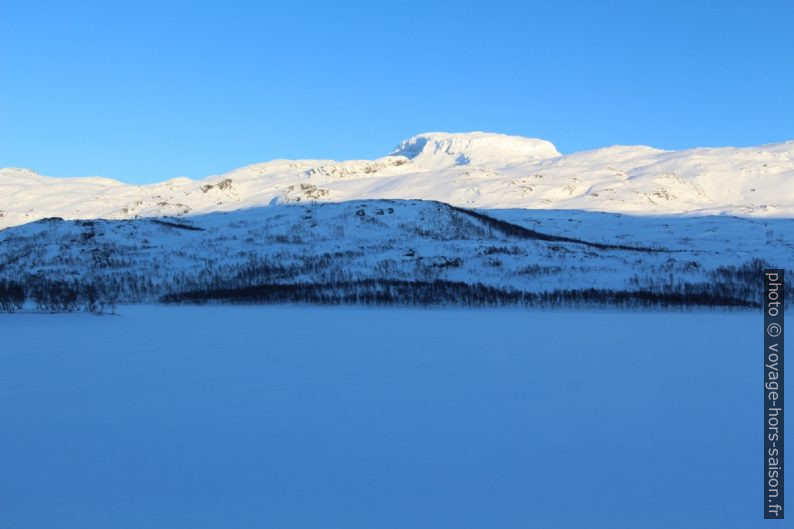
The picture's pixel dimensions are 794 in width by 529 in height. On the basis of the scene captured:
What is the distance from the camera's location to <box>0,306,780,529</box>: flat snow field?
174 inches

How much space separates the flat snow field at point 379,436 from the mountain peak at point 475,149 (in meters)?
127

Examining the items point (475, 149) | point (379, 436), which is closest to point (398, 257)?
point (379, 436)

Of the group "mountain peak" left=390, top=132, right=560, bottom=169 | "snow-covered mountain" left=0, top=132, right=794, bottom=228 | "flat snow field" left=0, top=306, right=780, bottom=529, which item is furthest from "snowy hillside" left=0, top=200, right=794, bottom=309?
"mountain peak" left=390, top=132, right=560, bottom=169

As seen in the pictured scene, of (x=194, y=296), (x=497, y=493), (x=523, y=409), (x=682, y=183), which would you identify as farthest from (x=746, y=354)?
(x=682, y=183)

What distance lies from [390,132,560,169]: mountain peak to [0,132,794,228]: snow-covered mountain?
138ft

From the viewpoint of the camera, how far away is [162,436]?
5.83 m

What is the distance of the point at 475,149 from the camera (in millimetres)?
149750

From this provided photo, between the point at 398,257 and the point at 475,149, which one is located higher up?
the point at 475,149

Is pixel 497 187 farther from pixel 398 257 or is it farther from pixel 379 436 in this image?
pixel 379 436

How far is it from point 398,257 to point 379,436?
26.3 metres

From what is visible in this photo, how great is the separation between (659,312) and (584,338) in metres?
7.78

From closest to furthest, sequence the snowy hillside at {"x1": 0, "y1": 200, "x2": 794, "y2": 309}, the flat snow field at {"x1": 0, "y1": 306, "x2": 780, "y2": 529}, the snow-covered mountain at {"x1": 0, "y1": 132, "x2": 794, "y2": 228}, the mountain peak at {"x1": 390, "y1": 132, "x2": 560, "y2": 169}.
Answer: the flat snow field at {"x1": 0, "y1": 306, "x2": 780, "y2": 529} → the snowy hillside at {"x1": 0, "y1": 200, "x2": 794, "y2": 309} → the snow-covered mountain at {"x1": 0, "y1": 132, "x2": 794, "y2": 228} → the mountain peak at {"x1": 390, "y1": 132, "x2": 560, "y2": 169}

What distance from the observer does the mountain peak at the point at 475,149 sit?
469ft

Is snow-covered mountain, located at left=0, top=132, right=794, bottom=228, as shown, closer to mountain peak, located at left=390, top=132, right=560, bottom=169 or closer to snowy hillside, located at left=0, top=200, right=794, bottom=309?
snowy hillside, located at left=0, top=200, right=794, bottom=309
